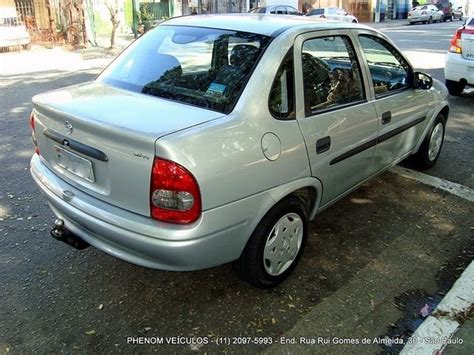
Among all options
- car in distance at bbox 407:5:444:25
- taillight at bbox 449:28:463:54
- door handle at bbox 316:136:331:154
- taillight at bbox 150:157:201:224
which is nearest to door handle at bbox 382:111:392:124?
door handle at bbox 316:136:331:154

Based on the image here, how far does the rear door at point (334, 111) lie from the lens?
10.1 feet

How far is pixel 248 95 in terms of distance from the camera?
108 inches

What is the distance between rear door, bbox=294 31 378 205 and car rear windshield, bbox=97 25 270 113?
0.39 meters

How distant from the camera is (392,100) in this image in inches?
155

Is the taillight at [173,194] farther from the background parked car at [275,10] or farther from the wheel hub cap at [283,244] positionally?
the background parked car at [275,10]

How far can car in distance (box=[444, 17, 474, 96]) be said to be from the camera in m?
8.01

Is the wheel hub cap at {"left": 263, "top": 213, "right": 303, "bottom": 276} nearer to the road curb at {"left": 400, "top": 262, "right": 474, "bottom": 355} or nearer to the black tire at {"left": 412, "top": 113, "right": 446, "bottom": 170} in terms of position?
the road curb at {"left": 400, "top": 262, "right": 474, "bottom": 355}

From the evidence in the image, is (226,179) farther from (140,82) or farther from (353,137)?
(353,137)

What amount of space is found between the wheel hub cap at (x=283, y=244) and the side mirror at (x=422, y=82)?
2.08 metres

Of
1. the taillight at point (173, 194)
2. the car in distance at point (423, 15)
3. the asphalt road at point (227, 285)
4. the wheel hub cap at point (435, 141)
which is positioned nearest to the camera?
the taillight at point (173, 194)

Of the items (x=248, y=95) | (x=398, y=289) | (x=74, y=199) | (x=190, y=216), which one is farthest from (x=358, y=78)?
(x=74, y=199)

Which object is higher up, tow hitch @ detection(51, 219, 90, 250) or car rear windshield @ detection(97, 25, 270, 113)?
car rear windshield @ detection(97, 25, 270, 113)

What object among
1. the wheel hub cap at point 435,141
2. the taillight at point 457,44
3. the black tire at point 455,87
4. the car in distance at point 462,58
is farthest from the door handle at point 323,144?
the black tire at point 455,87

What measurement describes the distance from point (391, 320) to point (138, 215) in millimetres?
1648
